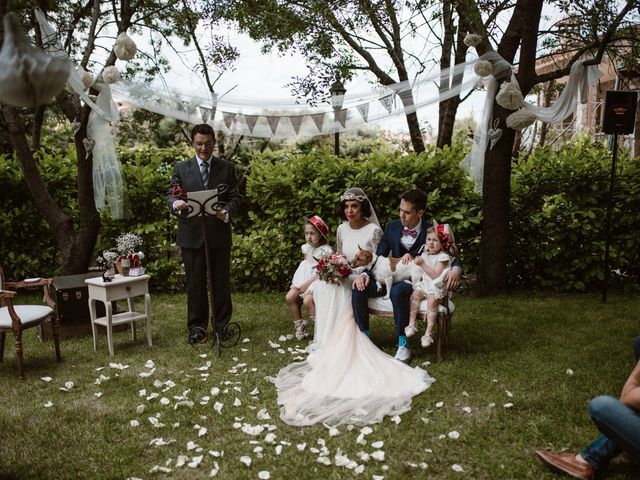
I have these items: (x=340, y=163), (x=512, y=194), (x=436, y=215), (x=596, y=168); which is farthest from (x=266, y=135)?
(x=596, y=168)

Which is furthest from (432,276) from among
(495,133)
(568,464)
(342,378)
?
(495,133)

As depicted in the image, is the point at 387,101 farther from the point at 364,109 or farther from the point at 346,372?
the point at 346,372

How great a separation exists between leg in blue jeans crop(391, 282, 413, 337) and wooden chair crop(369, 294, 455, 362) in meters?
0.12

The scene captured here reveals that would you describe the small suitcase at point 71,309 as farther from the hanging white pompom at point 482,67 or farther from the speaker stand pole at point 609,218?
the speaker stand pole at point 609,218

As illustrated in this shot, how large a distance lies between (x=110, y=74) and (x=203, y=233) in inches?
72.3

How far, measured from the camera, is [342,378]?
3865mm

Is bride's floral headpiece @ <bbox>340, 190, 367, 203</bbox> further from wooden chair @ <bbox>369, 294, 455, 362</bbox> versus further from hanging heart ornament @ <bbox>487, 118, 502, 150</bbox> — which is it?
hanging heart ornament @ <bbox>487, 118, 502, 150</bbox>

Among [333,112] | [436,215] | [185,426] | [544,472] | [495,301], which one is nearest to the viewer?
[544,472]

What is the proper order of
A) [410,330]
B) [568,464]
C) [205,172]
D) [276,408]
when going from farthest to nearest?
[205,172] < [410,330] < [276,408] < [568,464]

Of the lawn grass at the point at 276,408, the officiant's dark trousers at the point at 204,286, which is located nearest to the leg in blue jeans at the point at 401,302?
the lawn grass at the point at 276,408

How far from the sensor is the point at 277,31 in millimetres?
6754

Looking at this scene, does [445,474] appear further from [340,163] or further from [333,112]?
[340,163]

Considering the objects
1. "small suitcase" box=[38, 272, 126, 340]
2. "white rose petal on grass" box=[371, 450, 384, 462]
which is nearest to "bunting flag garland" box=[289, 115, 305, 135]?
"small suitcase" box=[38, 272, 126, 340]

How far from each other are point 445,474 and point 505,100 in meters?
3.89
